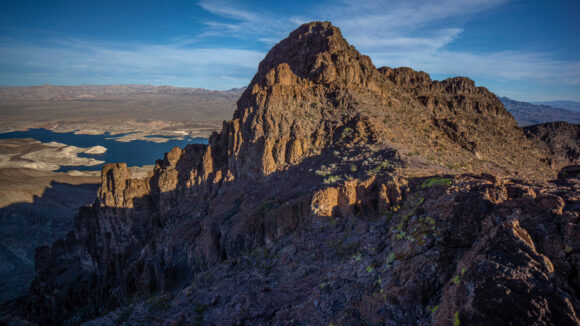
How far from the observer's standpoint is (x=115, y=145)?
470 feet

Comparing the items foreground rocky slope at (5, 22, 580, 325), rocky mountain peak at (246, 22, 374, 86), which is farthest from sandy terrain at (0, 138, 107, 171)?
rocky mountain peak at (246, 22, 374, 86)

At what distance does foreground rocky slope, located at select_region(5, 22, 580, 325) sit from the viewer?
5848 millimetres

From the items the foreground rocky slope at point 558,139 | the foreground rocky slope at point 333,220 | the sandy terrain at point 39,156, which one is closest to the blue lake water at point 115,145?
the sandy terrain at point 39,156

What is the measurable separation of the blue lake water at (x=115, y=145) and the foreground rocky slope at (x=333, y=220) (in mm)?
90553

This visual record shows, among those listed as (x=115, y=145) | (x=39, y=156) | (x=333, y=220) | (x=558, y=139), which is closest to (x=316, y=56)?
(x=333, y=220)

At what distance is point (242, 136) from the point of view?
21.3 m

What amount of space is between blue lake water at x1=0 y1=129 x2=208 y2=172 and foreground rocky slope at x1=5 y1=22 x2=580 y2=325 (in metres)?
90.6

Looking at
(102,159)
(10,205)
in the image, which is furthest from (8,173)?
(102,159)

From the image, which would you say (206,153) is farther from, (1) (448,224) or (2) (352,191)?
(1) (448,224)

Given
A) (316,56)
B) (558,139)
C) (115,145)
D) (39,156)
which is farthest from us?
(115,145)

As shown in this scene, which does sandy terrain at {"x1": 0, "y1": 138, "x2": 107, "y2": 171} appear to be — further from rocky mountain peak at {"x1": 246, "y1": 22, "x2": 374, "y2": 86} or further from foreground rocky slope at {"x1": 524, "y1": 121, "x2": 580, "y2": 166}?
foreground rocky slope at {"x1": 524, "y1": 121, "x2": 580, "y2": 166}

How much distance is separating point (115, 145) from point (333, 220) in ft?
527

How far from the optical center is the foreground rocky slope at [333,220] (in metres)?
5.85

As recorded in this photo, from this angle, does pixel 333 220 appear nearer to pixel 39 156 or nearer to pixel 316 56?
pixel 316 56
